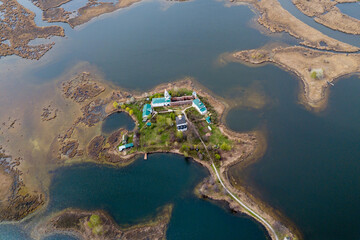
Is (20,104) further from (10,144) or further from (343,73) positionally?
(343,73)

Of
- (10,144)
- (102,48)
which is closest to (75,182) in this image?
(10,144)

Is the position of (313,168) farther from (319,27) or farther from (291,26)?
(319,27)

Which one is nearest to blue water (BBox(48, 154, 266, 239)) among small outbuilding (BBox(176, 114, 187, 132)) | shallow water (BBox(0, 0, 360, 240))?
shallow water (BBox(0, 0, 360, 240))

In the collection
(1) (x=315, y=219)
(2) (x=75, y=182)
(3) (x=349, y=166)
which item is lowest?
(2) (x=75, y=182)

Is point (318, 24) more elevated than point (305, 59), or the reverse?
point (318, 24)

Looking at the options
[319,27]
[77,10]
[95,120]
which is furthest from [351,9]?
[77,10]

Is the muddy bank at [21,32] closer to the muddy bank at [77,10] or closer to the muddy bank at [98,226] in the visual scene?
the muddy bank at [77,10]
